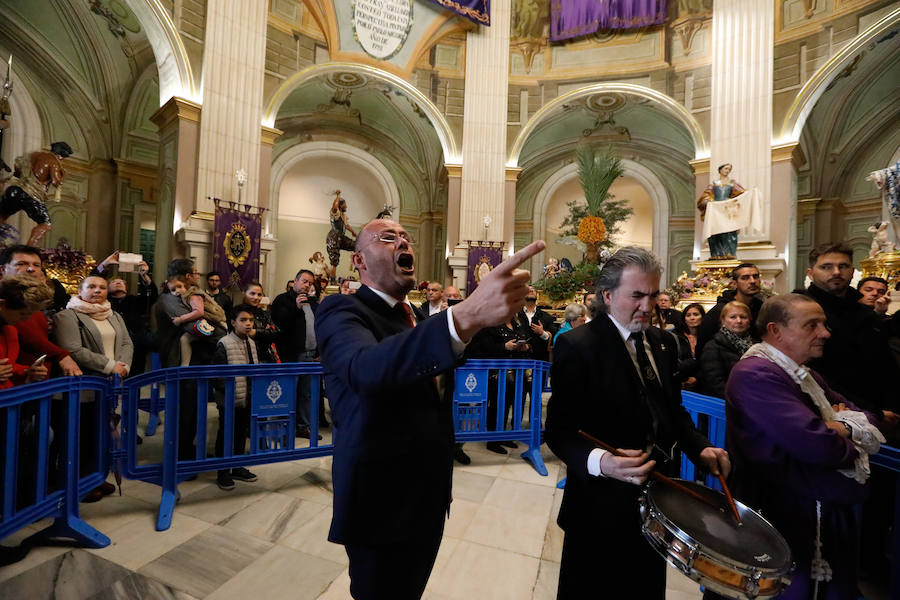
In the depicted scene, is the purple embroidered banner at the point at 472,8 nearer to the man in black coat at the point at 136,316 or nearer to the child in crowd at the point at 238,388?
the man in black coat at the point at 136,316

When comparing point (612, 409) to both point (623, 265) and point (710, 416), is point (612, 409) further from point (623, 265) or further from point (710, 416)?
point (710, 416)

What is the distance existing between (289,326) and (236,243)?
16.8 feet

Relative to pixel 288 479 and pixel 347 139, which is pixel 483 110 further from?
pixel 288 479

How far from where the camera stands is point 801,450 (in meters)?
1.52

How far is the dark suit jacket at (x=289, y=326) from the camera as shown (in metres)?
4.80

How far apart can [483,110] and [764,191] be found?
24.4 feet

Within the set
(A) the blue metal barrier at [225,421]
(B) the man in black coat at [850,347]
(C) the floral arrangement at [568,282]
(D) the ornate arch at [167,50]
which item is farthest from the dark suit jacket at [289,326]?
(D) the ornate arch at [167,50]

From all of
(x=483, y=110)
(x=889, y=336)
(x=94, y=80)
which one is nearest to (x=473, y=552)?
(x=889, y=336)

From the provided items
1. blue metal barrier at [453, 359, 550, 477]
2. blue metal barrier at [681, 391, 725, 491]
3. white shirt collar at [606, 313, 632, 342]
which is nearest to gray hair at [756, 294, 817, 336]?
white shirt collar at [606, 313, 632, 342]

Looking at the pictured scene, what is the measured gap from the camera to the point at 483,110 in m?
12.5

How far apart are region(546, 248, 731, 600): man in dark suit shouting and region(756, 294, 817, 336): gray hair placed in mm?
543

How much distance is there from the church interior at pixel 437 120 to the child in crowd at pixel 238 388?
4.78 ft

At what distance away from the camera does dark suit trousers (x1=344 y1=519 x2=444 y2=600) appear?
126 cm

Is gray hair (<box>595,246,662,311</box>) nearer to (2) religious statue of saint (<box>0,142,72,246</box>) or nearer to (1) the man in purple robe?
(1) the man in purple robe
